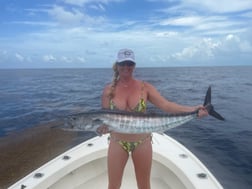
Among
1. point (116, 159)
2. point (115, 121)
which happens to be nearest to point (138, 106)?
point (115, 121)

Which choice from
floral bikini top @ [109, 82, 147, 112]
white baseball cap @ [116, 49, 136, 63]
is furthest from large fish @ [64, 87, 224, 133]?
white baseball cap @ [116, 49, 136, 63]

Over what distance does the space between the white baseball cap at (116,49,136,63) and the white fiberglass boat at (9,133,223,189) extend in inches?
89.5

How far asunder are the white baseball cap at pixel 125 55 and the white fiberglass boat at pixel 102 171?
2.27 m

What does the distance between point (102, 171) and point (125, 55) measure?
3.33m

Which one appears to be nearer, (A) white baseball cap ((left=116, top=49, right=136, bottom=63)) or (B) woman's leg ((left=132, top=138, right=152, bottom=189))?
(A) white baseball cap ((left=116, top=49, right=136, bottom=63))

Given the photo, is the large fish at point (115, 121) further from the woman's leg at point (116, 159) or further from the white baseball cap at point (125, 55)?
the white baseball cap at point (125, 55)

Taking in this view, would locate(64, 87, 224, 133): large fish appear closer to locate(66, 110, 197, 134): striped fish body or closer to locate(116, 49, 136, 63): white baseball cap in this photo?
locate(66, 110, 197, 134): striped fish body

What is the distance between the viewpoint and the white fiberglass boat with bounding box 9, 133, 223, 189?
4.78 meters

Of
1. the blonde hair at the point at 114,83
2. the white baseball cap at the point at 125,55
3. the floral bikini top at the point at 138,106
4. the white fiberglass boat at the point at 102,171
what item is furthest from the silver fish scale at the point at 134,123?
the white fiberglass boat at the point at 102,171

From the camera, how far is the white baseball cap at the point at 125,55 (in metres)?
3.60

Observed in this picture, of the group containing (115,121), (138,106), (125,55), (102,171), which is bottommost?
(102,171)

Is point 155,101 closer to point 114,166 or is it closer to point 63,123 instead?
point 114,166

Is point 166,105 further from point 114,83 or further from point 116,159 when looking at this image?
point 116,159

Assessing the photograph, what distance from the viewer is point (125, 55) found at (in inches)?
143
